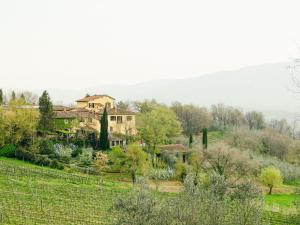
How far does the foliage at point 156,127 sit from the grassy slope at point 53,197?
56.0ft

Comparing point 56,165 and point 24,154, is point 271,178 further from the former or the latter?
point 24,154

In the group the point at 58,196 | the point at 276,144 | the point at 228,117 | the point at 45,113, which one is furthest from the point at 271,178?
the point at 228,117

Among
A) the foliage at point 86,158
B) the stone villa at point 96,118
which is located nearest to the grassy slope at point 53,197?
the foliage at point 86,158

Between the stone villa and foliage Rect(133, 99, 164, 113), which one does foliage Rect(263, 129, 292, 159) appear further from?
the stone villa

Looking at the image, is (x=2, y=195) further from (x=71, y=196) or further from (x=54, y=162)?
(x=54, y=162)

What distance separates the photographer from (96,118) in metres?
67.5

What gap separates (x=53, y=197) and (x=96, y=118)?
33593mm

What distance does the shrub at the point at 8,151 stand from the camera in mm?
53409

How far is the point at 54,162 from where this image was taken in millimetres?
51094

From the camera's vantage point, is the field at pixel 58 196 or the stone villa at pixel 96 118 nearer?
the field at pixel 58 196

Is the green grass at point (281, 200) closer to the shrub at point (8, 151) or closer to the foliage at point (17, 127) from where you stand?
the foliage at point (17, 127)

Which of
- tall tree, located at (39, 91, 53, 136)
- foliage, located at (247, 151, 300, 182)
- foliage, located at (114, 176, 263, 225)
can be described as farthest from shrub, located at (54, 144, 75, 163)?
foliage, located at (114, 176, 263, 225)

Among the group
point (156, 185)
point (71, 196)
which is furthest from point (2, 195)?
point (156, 185)

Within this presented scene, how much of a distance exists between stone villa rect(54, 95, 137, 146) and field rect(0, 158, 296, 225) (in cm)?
1426
